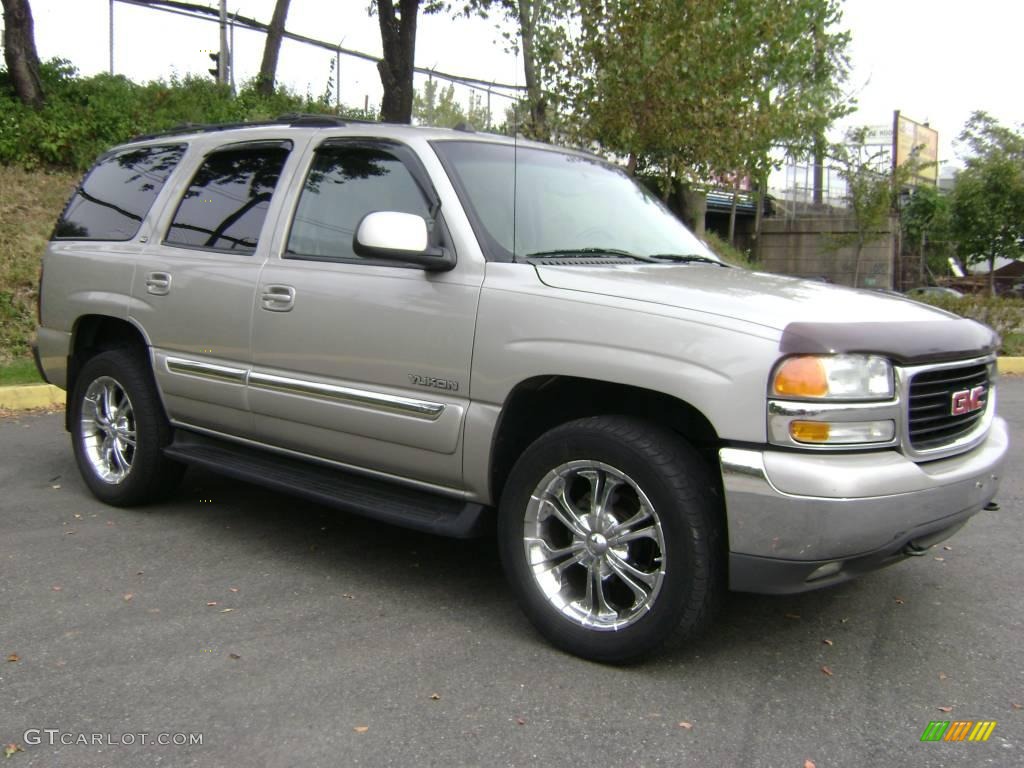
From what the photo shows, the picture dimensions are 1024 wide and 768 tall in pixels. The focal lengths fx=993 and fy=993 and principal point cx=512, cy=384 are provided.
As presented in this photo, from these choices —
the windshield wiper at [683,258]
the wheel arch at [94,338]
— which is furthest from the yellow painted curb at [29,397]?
the windshield wiper at [683,258]

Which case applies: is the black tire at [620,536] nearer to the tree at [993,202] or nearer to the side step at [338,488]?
the side step at [338,488]

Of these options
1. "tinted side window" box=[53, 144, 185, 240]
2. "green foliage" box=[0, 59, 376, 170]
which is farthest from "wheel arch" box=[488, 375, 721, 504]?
"green foliage" box=[0, 59, 376, 170]

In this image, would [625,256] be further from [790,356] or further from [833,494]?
[833,494]

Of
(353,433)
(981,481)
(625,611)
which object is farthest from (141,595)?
(981,481)

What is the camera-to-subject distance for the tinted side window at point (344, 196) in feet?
13.5

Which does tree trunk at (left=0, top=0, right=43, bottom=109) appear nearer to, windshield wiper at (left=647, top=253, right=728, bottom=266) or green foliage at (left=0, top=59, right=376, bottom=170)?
green foliage at (left=0, top=59, right=376, bottom=170)

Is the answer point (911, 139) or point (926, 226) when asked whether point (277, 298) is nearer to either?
point (926, 226)

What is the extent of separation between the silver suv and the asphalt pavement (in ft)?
1.10

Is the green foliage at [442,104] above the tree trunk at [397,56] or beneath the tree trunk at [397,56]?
above

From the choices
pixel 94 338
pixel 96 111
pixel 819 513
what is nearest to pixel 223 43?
pixel 96 111

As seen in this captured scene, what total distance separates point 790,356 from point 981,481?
956 millimetres

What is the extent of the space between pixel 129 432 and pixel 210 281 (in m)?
1.15

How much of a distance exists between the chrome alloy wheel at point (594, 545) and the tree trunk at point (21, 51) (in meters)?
13.1

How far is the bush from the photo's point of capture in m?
13.4
